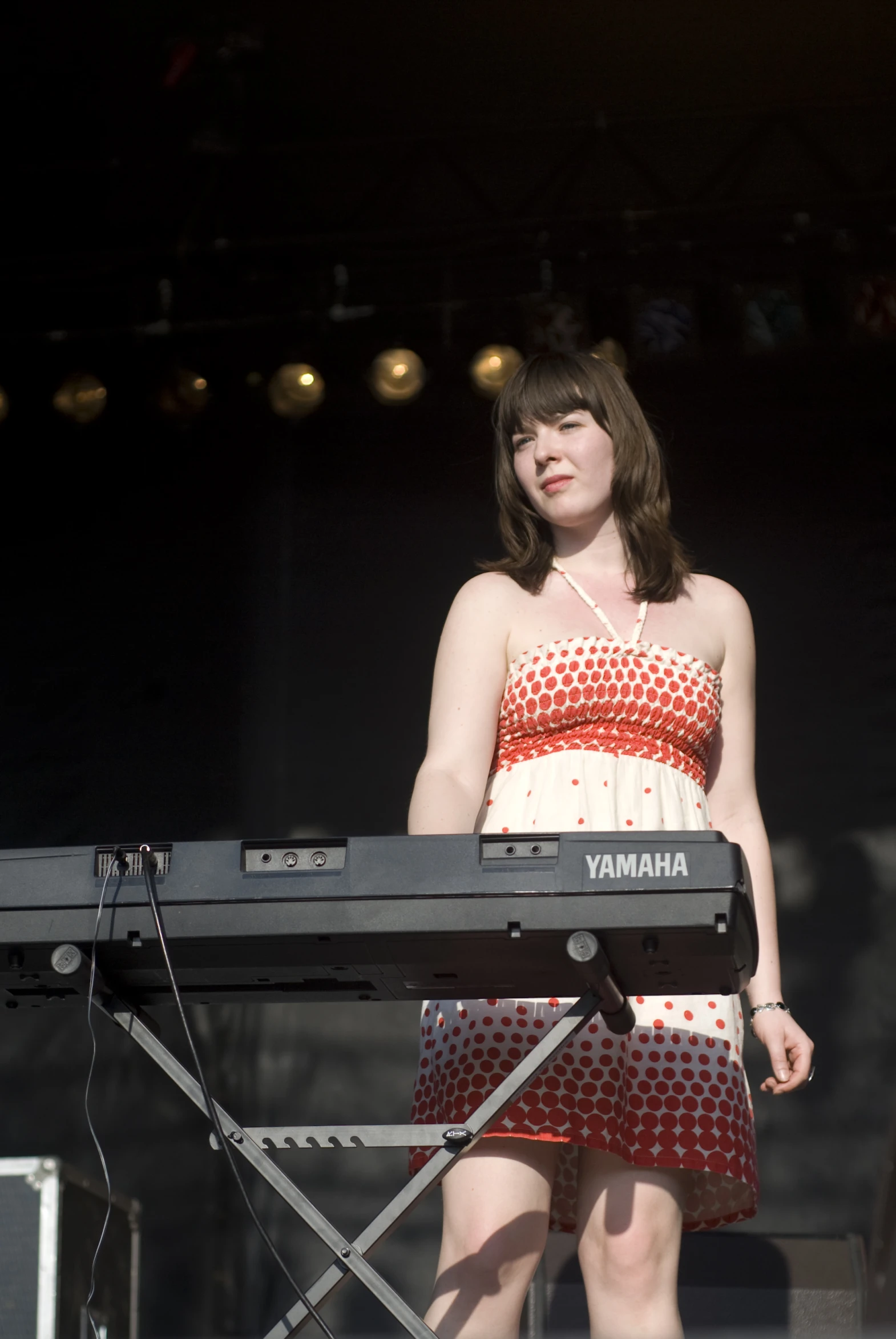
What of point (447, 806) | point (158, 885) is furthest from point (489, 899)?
point (447, 806)

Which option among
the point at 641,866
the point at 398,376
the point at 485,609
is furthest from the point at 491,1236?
the point at 398,376

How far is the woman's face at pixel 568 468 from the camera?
1.93 m

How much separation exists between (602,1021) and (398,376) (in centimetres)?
349

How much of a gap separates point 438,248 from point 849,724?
6.47 feet

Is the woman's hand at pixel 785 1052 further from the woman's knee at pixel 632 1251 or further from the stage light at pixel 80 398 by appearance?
the stage light at pixel 80 398

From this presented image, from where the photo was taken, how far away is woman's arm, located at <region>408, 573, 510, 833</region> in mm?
1710

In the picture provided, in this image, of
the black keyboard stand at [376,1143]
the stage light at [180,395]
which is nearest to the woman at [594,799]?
the black keyboard stand at [376,1143]

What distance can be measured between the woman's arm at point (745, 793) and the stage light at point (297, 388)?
124 inches

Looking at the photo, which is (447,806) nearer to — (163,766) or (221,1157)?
(221,1157)

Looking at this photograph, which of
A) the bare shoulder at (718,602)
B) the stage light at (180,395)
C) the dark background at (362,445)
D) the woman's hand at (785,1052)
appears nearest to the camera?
the woman's hand at (785,1052)

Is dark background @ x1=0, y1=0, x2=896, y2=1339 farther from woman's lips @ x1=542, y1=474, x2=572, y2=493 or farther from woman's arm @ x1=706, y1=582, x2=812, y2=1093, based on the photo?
woman's lips @ x1=542, y1=474, x2=572, y2=493

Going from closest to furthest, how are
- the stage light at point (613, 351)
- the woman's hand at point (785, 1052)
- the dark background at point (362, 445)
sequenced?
the woman's hand at point (785, 1052), the dark background at point (362, 445), the stage light at point (613, 351)

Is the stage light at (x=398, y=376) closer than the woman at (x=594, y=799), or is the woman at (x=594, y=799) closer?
the woman at (x=594, y=799)

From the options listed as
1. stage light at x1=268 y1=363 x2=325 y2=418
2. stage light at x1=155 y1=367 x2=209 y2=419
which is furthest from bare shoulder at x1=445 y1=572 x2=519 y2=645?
stage light at x1=155 y1=367 x2=209 y2=419
